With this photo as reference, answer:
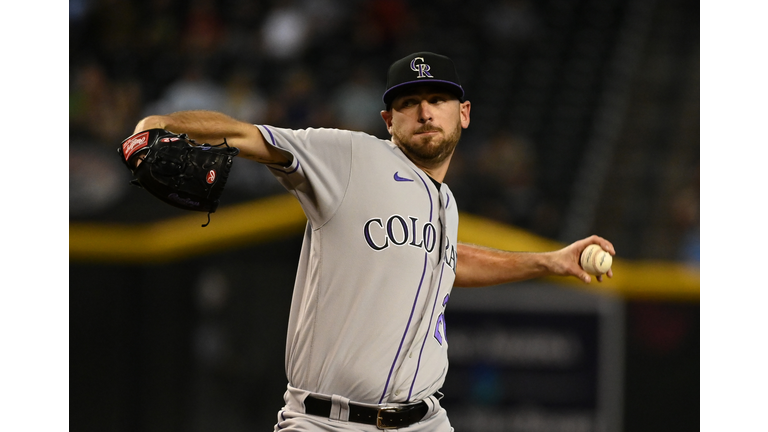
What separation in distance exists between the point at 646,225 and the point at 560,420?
2221 millimetres

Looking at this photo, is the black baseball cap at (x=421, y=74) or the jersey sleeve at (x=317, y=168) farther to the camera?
the black baseball cap at (x=421, y=74)

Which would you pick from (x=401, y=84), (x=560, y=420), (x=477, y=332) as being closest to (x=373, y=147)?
(x=401, y=84)

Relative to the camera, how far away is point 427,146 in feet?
10.3

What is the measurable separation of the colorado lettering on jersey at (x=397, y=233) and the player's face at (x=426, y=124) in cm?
28

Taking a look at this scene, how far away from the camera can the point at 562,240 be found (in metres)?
6.97

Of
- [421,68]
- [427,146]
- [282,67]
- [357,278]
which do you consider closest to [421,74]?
[421,68]

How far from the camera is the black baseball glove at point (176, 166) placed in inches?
94.2

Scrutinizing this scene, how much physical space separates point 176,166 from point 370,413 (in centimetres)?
106

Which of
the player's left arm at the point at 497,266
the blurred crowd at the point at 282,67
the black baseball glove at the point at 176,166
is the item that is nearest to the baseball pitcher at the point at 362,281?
the black baseball glove at the point at 176,166

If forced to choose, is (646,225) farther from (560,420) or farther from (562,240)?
(560,420)

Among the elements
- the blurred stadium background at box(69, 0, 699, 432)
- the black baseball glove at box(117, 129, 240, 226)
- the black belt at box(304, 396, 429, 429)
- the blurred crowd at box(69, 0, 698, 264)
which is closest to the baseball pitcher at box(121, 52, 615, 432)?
the black belt at box(304, 396, 429, 429)

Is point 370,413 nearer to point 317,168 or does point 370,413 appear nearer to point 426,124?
point 317,168

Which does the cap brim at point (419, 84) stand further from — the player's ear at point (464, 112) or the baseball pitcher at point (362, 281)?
the player's ear at point (464, 112)

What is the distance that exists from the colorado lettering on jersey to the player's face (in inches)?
10.9
